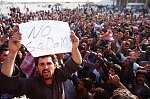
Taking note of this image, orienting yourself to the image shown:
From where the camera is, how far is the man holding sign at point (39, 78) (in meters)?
2.64

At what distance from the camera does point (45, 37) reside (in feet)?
9.61

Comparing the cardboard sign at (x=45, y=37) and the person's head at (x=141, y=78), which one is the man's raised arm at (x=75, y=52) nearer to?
the cardboard sign at (x=45, y=37)

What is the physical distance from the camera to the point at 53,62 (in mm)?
2967

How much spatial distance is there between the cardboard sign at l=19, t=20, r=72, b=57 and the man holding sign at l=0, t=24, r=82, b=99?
0.07 meters

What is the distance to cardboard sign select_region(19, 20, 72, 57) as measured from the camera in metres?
2.84

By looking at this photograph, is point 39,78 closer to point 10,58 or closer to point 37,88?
point 37,88

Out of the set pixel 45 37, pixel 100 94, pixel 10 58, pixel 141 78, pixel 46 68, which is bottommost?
pixel 100 94

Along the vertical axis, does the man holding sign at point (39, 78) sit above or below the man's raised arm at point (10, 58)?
below

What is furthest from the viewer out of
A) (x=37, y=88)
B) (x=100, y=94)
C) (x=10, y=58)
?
(x=100, y=94)

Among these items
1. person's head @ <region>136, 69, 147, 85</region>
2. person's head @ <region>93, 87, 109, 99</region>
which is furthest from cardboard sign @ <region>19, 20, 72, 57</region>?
person's head @ <region>136, 69, 147, 85</region>

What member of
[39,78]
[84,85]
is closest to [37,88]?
[39,78]

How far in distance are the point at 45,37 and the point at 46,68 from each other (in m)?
0.31

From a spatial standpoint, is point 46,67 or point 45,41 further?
point 45,41

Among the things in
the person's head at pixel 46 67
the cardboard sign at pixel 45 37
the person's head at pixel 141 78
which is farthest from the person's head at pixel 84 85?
the person's head at pixel 46 67
